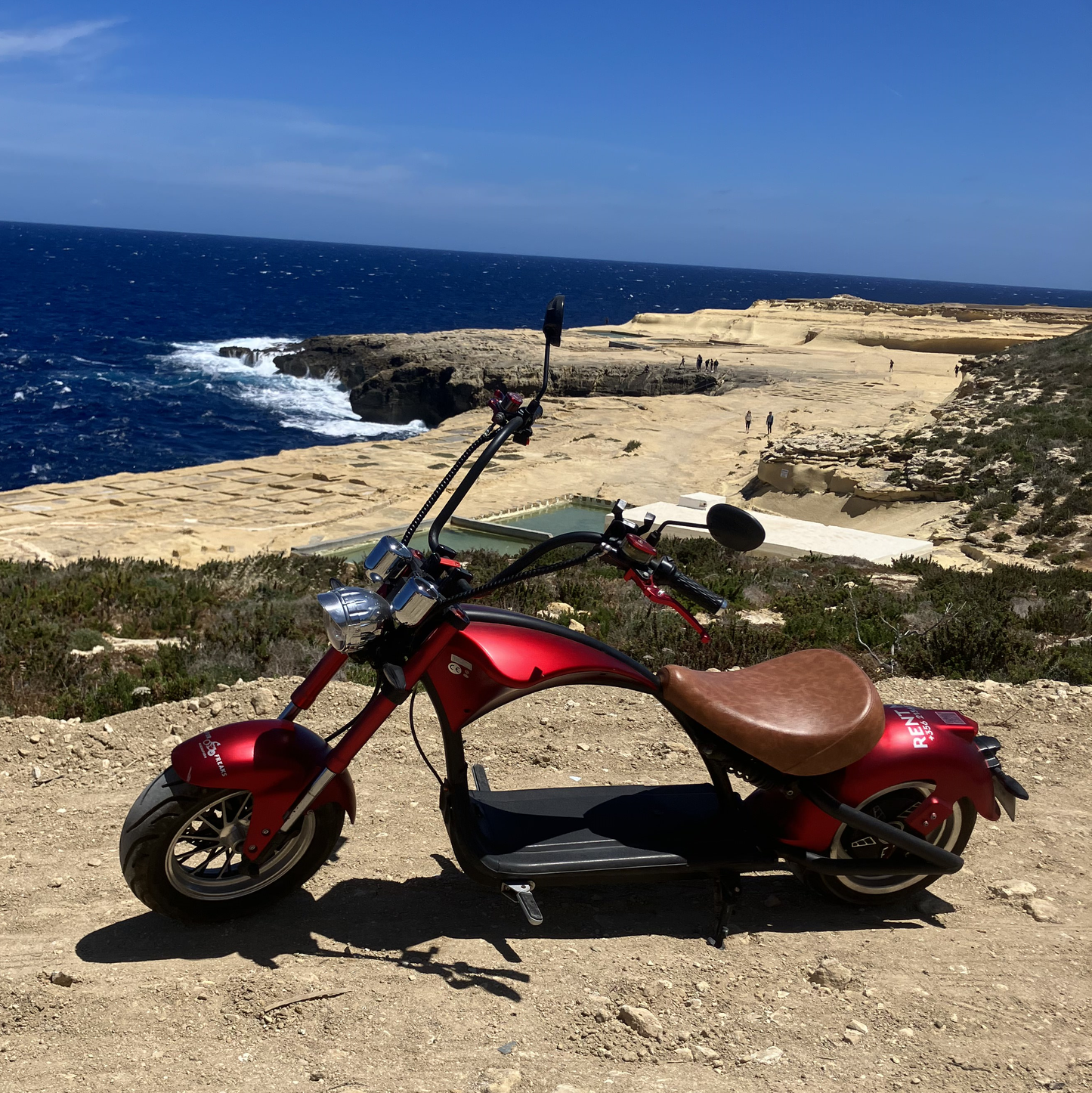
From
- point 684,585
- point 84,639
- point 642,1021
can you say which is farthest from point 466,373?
point 642,1021

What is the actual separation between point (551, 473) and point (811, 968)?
890 inches

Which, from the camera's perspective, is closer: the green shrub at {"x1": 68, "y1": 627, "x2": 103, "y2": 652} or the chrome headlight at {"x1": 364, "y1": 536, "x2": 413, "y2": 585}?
the chrome headlight at {"x1": 364, "y1": 536, "x2": 413, "y2": 585}

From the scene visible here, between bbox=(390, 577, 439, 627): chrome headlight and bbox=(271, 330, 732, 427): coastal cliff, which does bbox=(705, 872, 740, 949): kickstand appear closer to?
bbox=(390, 577, 439, 627): chrome headlight

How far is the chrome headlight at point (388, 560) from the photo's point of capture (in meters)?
3.40

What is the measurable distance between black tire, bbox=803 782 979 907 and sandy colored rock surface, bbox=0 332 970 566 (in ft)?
45.2

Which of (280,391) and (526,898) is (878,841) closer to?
(526,898)

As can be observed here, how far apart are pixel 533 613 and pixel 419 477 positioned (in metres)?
17.7

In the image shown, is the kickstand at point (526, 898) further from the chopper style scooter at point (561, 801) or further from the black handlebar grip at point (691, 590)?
the black handlebar grip at point (691, 590)

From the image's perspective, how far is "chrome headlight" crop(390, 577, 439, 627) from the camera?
3248 mm

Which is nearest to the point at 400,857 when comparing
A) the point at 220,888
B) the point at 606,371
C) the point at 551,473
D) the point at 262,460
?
the point at 220,888

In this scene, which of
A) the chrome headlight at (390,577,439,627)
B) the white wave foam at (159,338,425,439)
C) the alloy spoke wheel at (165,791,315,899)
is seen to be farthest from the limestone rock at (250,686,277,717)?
the white wave foam at (159,338,425,439)

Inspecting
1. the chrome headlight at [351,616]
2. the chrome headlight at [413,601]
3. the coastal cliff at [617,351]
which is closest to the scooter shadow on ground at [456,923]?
the chrome headlight at [351,616]

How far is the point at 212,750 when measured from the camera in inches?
137

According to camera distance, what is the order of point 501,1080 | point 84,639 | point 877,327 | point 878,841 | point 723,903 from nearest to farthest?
point 501,1080
point 723,903
point 878,841
point 84,639
point 877,327
